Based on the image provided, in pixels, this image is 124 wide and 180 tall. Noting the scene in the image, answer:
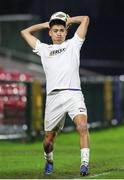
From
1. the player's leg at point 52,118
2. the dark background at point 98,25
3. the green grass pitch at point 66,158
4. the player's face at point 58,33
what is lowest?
the green grass pitch at point 66,158

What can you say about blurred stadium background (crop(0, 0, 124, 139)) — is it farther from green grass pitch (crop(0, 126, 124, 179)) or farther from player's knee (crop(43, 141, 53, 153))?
player's knee (crop(43, 141, 53, 153))

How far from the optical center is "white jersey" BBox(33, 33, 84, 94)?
36.1 ft

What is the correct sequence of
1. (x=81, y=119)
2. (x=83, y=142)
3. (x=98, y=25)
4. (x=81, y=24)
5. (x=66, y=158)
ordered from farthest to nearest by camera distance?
(x=98, y=25) → (x=66, y=158) → (x=81, y=24) → (x=81, y=119) → (x=83, y=142)

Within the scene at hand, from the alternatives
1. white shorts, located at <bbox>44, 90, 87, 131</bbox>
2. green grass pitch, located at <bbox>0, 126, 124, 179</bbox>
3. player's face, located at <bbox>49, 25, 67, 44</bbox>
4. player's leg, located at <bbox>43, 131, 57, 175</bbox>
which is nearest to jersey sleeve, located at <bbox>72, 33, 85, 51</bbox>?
player's face, located at <bbox>49, 25, 67, 44</bbox>

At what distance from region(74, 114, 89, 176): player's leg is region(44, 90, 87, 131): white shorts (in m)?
0.09

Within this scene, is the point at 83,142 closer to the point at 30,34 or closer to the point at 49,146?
the point at 49,146

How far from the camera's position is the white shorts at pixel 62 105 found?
1103cm

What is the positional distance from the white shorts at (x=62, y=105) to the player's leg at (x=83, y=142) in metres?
0.09

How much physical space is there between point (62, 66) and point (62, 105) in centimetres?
54

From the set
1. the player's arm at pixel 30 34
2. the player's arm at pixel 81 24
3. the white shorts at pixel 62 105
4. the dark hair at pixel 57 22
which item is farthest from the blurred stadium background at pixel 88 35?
the white shorts at pixel 62 105

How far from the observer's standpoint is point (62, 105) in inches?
436

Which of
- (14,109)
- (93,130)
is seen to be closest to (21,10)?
(93,130)

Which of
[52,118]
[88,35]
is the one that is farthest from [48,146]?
[88,35]

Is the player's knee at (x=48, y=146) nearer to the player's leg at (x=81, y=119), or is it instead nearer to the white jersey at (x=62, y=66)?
the player's leg at (x=81, y=119)
